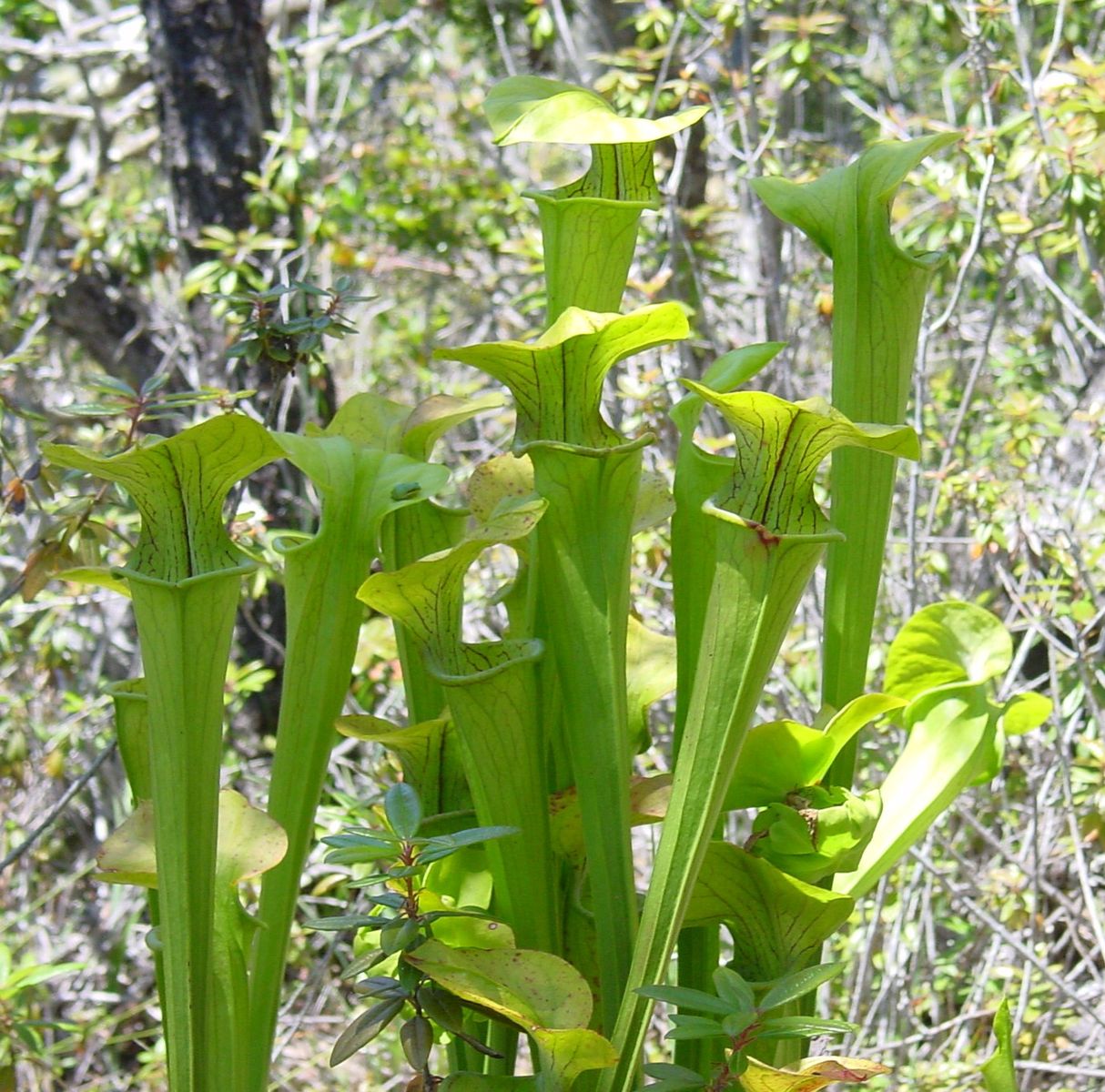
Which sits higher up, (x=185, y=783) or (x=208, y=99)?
(x=208, y=99)

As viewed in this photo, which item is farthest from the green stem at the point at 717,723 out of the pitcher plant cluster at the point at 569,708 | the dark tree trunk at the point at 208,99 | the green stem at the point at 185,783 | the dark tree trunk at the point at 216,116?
the dark tree trunk at the point at 208,99

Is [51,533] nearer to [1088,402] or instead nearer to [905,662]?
[905,662]

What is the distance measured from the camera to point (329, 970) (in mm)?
2312

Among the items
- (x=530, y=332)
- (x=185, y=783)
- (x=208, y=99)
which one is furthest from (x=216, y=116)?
(x=185, y=783)

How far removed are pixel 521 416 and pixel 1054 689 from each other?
1042 mm

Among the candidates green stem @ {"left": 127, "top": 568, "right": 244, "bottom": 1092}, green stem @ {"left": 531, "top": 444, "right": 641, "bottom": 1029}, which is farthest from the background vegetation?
green stem @ {"left": 531, "top": 444, "right": 641, "bottom": 1029}

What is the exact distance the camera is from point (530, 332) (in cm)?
226

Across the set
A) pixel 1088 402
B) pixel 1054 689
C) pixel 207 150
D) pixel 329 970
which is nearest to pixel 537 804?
pixel 1054 689

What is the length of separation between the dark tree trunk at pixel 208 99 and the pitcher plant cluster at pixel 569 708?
6.01ft

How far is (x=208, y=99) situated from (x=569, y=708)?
6.84ft

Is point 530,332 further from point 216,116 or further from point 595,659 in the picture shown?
point 595,659

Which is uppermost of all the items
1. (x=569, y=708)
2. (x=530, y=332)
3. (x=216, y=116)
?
(x=216, y=116)

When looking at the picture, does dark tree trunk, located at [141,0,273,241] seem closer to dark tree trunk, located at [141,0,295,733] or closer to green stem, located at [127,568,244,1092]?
dark tree trunk, located at [141,0,295,733]

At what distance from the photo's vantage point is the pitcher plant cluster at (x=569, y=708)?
565mm
